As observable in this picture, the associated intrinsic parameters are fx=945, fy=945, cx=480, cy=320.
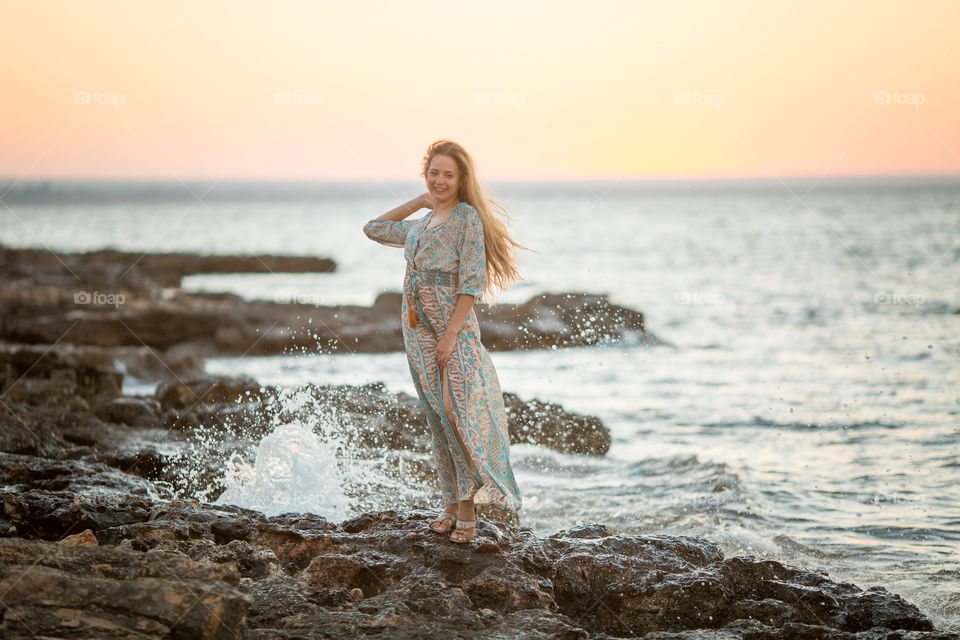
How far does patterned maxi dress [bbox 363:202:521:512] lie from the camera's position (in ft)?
18.0

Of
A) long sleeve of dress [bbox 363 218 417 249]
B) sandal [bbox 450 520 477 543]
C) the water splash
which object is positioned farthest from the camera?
the water splash

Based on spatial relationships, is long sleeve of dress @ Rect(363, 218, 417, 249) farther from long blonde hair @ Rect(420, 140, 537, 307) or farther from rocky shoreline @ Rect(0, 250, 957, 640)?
rocky shoreline @ Rect(0, 250, 957, 640)

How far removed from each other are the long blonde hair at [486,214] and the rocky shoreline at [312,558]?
162 cm

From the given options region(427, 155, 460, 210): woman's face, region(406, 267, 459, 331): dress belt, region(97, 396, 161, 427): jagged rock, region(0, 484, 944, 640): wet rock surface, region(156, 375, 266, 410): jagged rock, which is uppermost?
region(427, 155, 460, 210): woman's face

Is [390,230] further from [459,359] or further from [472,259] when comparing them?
[459,359]

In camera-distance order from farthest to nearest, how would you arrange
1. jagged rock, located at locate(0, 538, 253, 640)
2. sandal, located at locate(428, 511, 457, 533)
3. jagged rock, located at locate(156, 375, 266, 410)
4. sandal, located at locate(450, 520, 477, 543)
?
jagged rock, located at locate(156, 375, 266, 410) → sandal, located at locate(428, 511, 457, 533) → sandal, located at locate(450, 520, 477, 543) → jagged rock, located at locate(0, 538, 253, 640)

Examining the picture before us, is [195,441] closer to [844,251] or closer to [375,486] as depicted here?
[375,486]

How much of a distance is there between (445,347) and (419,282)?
43 centimetres

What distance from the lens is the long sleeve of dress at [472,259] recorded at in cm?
543

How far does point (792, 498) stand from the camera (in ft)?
28.7

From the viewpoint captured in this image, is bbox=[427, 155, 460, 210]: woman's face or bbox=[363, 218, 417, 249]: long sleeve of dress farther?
bbox=[363, 218, 417, 249]: long sleeve of dress

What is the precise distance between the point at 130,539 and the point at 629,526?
4174mm

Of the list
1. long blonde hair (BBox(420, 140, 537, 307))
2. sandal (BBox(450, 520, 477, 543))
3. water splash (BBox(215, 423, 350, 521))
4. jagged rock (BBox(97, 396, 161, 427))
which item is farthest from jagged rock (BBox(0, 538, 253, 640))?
jagged rock (BBox(97, 396, 161, 427))

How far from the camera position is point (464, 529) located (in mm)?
5602
